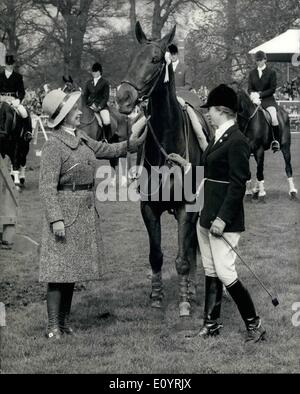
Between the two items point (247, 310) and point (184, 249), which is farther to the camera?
point (184, 249)

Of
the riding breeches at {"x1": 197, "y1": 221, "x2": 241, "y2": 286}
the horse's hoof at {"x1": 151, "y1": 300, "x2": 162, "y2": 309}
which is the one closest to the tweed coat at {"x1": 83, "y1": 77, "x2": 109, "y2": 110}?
the horse's hoof at {"x1": 151, "y1": 300, "x2": 162, "y2": 309}

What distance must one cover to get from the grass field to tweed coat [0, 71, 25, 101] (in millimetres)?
6003

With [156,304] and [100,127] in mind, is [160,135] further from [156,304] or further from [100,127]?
[100,127]

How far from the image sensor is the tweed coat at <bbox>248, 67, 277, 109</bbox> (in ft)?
47.5

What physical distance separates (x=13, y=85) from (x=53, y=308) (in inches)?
422

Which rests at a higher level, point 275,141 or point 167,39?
point 167,39

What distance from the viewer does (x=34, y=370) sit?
4.97 metres

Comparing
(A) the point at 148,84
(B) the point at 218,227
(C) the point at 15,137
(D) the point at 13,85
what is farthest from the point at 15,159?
(B) the point at 218,227

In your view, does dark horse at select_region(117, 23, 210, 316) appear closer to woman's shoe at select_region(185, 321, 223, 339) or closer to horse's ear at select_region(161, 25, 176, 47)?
horse's ear at select_region(161, 25, 176, 47)

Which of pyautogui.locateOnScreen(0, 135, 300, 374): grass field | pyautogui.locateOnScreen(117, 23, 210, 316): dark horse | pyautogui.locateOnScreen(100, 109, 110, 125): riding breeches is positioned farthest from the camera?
pyautogui.locateOnScreen(100, 109, 110, 125): riding breeches

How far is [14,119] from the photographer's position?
609 inches

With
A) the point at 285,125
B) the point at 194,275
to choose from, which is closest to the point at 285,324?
the point at 194,275

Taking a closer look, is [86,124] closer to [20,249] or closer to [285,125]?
[285,125]
